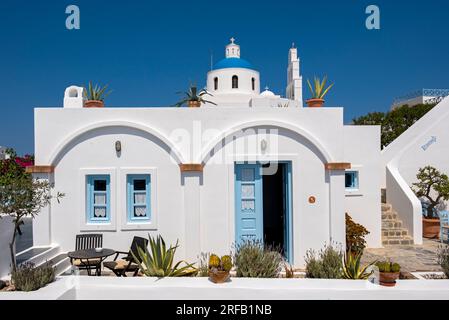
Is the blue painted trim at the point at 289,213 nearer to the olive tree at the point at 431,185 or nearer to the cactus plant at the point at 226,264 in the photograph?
the cactus plant at the point at 226,264

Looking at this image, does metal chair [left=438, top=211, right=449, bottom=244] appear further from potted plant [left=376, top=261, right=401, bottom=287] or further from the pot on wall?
the pot on wall

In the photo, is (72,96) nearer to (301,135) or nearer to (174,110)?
(174,110)

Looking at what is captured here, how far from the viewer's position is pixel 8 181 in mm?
5270

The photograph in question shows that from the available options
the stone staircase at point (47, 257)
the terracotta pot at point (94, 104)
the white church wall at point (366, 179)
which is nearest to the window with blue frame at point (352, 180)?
the white church wall at point (366, 179)

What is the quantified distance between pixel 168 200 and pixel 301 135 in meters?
3.87

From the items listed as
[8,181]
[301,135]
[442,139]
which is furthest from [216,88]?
[8,181]

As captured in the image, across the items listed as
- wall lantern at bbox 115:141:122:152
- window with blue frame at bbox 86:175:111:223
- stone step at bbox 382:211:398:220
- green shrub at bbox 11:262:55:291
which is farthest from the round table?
stone step at bbox 382:211:398:220

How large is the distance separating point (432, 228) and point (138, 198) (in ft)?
34.8

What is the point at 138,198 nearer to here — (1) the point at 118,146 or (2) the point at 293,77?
(1) the point at 118,146

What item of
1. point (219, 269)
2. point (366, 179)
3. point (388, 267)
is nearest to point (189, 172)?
point (219, 269)

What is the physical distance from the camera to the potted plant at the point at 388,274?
4.69 m

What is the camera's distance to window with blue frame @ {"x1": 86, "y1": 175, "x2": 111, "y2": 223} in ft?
26.7

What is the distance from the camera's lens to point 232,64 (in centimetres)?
2772

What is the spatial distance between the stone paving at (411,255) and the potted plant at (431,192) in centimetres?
68
